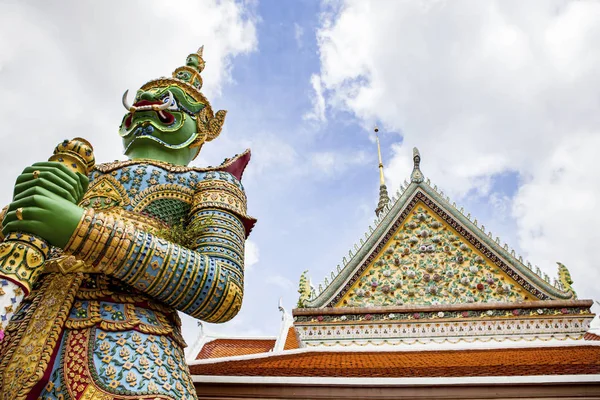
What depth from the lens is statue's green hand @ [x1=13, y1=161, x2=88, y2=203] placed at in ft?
7.79

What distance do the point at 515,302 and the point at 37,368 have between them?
4963mm

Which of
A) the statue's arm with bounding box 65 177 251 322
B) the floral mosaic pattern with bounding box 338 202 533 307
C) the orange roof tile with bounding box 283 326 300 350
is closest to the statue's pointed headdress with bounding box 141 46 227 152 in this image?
the statue's arm with bounding box 65 177 251 322

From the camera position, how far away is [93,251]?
7.77ft

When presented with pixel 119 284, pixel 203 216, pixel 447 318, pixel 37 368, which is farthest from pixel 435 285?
pixel 37 368

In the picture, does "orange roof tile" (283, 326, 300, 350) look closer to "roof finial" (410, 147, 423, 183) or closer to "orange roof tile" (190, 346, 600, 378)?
"orange roof tile" (190, 346, 600, 378)

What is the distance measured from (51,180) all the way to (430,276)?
188 inches

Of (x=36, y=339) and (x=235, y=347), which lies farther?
(x=235, y=347)

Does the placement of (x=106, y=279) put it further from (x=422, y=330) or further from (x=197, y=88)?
(x=422, y=330)

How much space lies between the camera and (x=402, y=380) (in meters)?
3.38

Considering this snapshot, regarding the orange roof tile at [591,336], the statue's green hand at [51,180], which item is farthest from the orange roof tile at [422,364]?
the statue's green hand at [51,180]

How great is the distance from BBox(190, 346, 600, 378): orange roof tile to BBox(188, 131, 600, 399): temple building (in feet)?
0.03

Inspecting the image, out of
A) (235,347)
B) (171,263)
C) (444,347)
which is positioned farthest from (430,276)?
(171,263)

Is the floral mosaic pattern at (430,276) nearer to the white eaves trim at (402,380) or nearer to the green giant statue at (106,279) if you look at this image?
the white eaves trim at (402,380)

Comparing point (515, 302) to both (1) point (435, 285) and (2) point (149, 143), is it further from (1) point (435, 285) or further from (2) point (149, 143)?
(2) point (149, 143)
